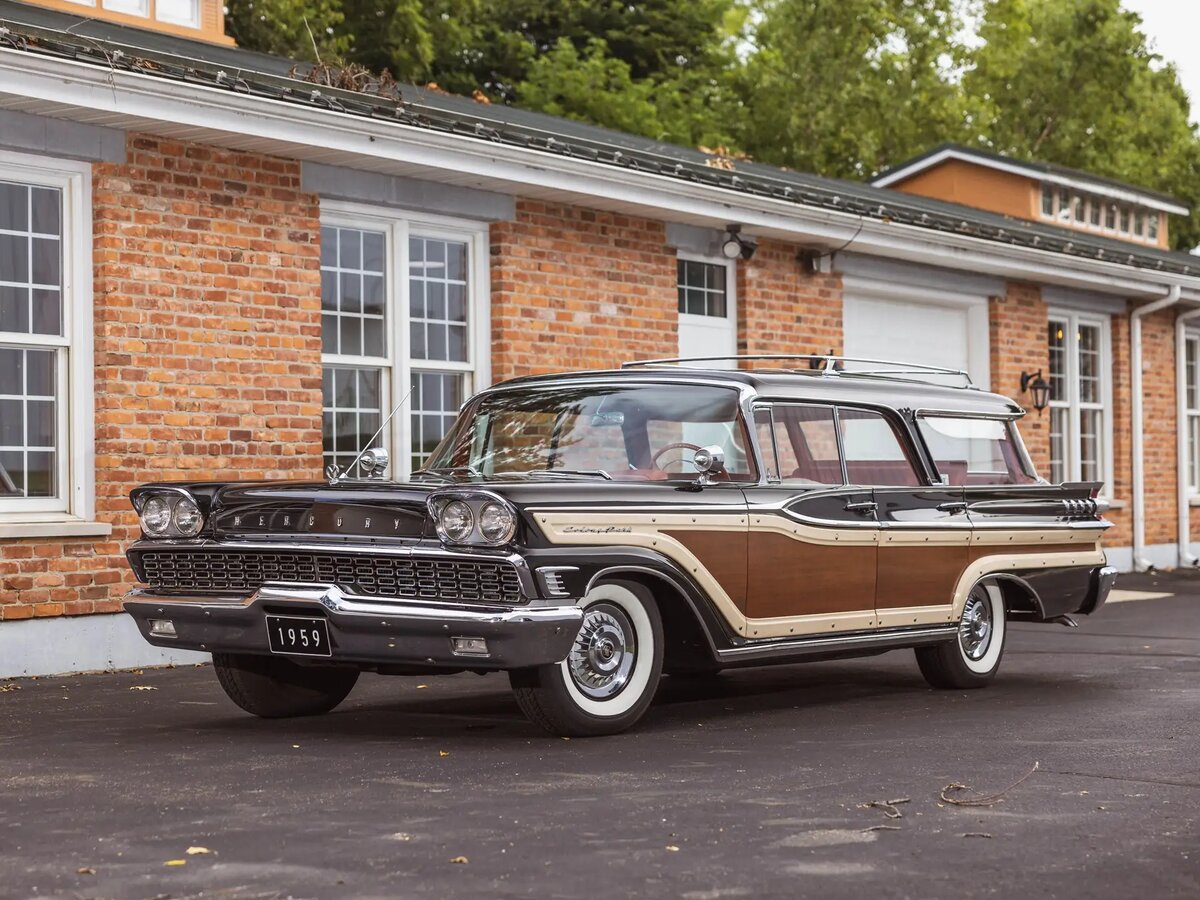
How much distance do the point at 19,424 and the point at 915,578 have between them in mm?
5437

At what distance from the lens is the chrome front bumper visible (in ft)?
23.3

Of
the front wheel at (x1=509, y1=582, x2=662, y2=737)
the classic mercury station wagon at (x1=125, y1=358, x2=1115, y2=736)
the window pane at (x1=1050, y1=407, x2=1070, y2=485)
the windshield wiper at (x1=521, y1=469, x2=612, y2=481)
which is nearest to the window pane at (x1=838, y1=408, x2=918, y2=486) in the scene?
the classic mercury station wagon at (x1=125, y1=358, x2=1115, y2=736)

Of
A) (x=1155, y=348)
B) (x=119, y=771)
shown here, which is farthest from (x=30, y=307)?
(x=1155, y=348)

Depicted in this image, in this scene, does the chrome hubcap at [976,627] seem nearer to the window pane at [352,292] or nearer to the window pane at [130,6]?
the window pane at [352,292]

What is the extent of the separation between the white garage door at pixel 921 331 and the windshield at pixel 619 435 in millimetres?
8885

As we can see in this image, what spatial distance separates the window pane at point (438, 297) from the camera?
13273 millimetres

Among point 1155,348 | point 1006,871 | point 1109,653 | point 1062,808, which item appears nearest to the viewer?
point 1006,871

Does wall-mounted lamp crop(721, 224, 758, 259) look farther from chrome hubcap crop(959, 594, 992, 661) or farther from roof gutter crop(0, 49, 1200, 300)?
chrome hubcap crop(959, 594, 992, 661)

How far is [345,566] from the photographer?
24.3 ft

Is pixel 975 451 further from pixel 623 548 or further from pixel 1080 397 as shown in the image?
pixel 1080 397

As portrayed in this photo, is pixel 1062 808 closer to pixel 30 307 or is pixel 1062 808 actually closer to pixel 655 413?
pixel 655 413

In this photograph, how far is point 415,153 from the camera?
12.3 m

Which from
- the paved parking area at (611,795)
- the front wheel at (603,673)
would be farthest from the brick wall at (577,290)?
the front wheel at (603,673)

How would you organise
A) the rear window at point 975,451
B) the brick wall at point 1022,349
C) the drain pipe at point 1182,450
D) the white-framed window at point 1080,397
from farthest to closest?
1. the drain pipe at point 1182,450
2. the white-framed window at point 1080,397
3. the brick wall at point 1022,349
4. the rear window at point 975,451
